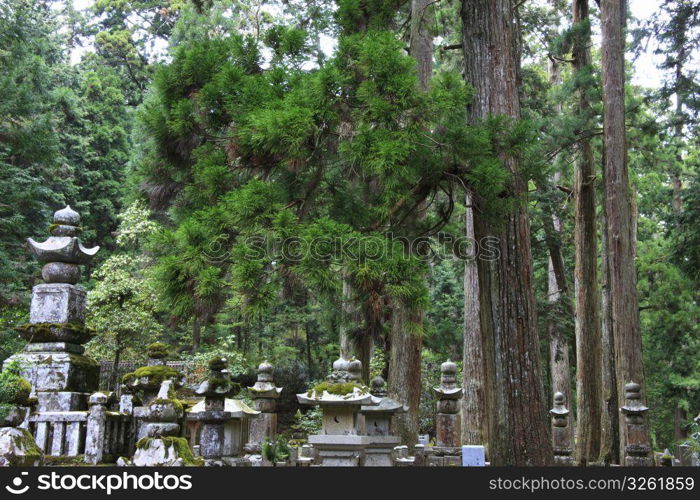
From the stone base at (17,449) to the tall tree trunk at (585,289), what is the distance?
10.2 meters

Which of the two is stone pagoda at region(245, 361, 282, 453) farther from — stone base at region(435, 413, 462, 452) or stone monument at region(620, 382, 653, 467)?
stone monument at region(620, 382, 653, 467)

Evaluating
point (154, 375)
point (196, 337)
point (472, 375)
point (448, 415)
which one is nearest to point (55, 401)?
point (154, 375)

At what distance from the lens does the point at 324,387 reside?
643cm

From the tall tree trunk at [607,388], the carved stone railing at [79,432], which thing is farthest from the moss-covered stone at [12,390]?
the tall tree trunk at [607,388]

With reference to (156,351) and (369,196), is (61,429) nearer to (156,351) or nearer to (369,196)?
(156,351)

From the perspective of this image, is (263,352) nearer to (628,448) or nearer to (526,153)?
(628,448)

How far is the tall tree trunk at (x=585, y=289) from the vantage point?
12453 mm

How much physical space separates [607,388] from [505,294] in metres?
6.61

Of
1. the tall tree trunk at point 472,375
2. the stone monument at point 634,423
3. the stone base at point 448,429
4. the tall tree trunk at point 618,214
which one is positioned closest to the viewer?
the stone monument at point 634,423

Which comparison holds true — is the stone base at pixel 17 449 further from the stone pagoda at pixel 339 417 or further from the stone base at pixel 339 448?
the stone base at pixel 339 448

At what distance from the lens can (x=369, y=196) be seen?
7086 millimetres

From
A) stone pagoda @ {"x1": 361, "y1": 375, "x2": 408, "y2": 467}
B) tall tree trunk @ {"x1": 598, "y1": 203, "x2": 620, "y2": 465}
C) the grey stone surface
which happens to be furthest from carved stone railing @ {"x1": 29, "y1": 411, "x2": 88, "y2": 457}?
tall tree trunk @ {"x1": 598, "y1": 203, "x2": 620, "y2": 465}

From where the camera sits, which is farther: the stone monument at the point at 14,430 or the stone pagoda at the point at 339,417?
the stone pagoda at the point at 339,417

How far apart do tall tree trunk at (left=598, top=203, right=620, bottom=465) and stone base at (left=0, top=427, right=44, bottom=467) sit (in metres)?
9.21
